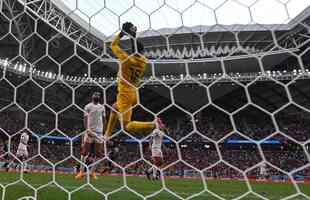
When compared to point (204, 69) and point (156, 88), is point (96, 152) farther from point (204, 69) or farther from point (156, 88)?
point (156, 88)

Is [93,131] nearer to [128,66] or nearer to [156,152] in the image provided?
[156,152]

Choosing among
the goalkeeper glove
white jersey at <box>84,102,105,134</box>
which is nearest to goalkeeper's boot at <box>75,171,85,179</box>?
white jersey at <box>84,102,105,134</box>

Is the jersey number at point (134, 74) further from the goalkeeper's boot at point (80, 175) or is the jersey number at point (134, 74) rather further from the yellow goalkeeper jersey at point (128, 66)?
the goalkeeper's boot at point (80, 175)

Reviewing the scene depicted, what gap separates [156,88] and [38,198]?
14316 mm

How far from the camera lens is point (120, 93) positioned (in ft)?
9.76

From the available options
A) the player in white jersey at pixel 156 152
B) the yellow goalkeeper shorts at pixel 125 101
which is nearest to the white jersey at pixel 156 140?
the player in white jersey at pixel 156 152

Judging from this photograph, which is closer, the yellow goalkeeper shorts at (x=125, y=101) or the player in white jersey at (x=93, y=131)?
the yellow goalkeeper shorts at (x=125, y=101)

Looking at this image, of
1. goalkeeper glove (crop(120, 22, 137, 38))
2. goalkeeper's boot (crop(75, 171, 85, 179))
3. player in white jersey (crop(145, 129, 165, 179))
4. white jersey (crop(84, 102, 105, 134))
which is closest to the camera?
goalkeeper glove (crop(120, 22, 137, 38))

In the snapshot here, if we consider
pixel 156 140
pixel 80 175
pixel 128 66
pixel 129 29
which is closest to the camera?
pixel 129 29

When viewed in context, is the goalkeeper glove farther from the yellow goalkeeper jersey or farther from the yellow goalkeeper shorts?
the yellow goalkeeper shorts

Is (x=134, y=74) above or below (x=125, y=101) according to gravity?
above

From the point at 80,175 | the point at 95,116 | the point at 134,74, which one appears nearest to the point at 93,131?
the point at 95,116

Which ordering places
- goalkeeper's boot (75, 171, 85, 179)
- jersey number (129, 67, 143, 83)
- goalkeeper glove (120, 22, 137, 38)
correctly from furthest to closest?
goalkeeper's boot (75, 171, 85, 179), jersey number (129, 67, 143, 83), goalkeeper glove (120, 22, 137, 38)

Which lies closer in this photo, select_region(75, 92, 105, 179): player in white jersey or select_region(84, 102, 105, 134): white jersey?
select_region(75, 92, 105, 179): player in white jersey
